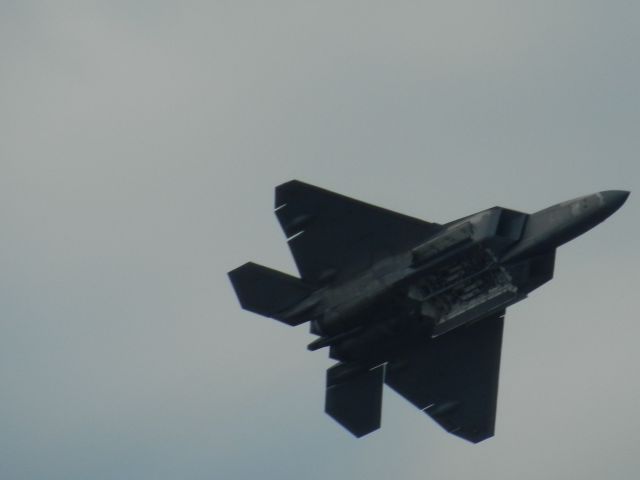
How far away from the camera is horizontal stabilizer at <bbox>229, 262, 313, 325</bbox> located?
46281mm

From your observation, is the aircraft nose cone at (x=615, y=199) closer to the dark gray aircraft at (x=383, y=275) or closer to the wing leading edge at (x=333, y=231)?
the dark gray aircraft at (x=383, y=275)

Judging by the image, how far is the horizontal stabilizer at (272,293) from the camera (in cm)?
4628

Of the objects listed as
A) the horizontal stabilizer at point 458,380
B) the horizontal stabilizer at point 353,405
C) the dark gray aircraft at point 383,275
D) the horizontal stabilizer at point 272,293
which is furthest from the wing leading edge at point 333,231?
the horizontal stabilizer at point 458,380

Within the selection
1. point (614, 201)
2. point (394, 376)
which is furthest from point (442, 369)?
point (614, 201)

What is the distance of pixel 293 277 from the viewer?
46.6 metres

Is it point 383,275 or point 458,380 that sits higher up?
point 383,275

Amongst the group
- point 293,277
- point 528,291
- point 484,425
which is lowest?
point 484,425

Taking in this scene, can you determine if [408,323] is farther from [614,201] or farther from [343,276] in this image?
[614,201]

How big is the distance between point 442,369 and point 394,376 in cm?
176

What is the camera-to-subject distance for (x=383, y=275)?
4566 cm

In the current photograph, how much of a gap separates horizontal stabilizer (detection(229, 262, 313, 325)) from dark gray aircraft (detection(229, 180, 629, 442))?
3 cm

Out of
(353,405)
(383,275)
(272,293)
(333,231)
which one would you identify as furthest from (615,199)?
(353,405)

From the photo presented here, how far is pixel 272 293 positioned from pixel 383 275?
371 centimetres

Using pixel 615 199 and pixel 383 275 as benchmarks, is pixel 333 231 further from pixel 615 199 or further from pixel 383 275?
pixel 615 199
